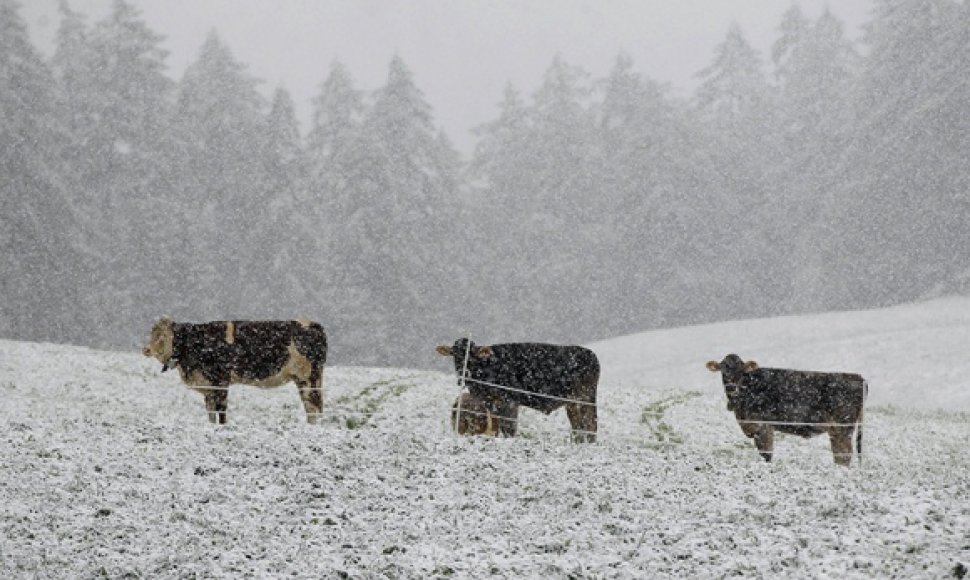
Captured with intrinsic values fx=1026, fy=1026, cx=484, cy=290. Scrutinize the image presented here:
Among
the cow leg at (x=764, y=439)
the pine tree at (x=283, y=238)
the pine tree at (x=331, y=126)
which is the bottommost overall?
the cow leg at (x=764, y=439)

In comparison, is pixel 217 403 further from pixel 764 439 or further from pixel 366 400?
pixel 764 439

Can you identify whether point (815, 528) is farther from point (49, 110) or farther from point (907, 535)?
point (49, 110)

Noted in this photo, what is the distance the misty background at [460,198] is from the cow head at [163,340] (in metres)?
25.6

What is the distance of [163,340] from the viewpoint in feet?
47.7

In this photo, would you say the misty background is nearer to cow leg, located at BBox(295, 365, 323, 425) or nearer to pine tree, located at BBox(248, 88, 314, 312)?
pine tree, located at BBox(248, 88, 314, 312)

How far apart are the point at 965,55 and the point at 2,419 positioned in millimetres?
40386

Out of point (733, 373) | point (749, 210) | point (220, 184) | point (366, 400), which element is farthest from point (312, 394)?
point (749, 210)

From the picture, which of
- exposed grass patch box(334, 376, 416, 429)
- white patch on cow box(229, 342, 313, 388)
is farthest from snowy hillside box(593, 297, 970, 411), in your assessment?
white patch on cow box(229, 342, 313, 388)

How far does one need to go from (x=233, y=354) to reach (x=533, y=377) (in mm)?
4348

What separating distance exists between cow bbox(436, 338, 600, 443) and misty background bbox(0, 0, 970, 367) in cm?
2779

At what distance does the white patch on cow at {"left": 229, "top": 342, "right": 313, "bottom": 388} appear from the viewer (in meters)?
15.2

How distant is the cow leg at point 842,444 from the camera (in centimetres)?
1500

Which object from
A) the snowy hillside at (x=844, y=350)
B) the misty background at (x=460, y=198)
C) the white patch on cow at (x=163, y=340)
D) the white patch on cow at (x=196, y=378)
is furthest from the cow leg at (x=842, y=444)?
the misty background at (x=460, y=198)

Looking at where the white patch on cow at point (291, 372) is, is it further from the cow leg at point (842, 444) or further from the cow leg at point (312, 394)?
the cow leg at point (842, 444)
